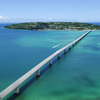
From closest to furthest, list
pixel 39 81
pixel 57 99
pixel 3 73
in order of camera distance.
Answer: pixel 57 99 → pixel 39 81 → pixel 3 73

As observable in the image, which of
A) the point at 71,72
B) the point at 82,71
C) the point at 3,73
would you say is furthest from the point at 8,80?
the point at 82,71

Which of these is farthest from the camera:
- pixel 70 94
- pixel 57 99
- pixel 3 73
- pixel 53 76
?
pixel 3 73

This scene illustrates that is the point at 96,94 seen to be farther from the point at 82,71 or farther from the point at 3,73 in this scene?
the point at 3,73

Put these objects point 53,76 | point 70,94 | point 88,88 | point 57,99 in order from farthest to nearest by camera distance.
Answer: point 53,76, point 88,88, point 70,94, point 57,99

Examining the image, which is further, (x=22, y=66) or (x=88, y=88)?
(x=22, y=66)

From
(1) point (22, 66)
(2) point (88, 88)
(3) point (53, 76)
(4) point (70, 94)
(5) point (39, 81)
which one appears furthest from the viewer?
(1) point (22, 66)

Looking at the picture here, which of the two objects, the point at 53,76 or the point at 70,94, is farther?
the point at 53,76

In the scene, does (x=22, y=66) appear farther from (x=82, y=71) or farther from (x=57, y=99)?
(x=57, y=99)

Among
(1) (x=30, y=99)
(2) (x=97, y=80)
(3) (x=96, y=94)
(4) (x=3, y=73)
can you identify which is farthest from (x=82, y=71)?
(4) (x=3, y=73)
